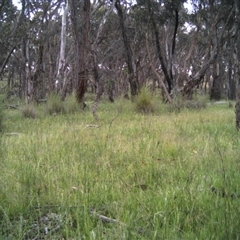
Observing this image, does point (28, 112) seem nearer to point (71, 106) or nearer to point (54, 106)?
point (54, 106)

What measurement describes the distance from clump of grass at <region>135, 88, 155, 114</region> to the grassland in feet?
18.5

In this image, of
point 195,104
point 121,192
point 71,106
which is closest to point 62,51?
point 71,106

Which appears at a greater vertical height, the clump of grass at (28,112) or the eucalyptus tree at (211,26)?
the eucalyptus tree at (211,26)

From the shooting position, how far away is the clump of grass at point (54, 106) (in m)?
10.7

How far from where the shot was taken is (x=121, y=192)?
2.67 metres

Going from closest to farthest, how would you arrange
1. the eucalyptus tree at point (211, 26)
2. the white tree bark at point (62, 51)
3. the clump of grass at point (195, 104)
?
the clump of grass at point (195, 104), the eucalyptus tree at point (211, 26), the white tree bark at point (62, 51)

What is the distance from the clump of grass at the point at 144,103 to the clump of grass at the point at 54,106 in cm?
239

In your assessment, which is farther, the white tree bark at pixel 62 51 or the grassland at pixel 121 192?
the white tree bark at pixel 62 51

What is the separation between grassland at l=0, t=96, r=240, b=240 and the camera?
206 cm

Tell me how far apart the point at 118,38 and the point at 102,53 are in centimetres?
143

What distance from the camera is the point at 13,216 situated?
2.34 m

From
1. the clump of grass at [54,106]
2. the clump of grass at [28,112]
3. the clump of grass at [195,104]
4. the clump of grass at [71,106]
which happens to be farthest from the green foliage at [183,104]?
the clump of grass at [28,112]

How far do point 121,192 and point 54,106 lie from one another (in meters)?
8.38

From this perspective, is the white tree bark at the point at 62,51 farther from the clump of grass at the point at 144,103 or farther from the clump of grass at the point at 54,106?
the clump of grass at the point at 144,103
